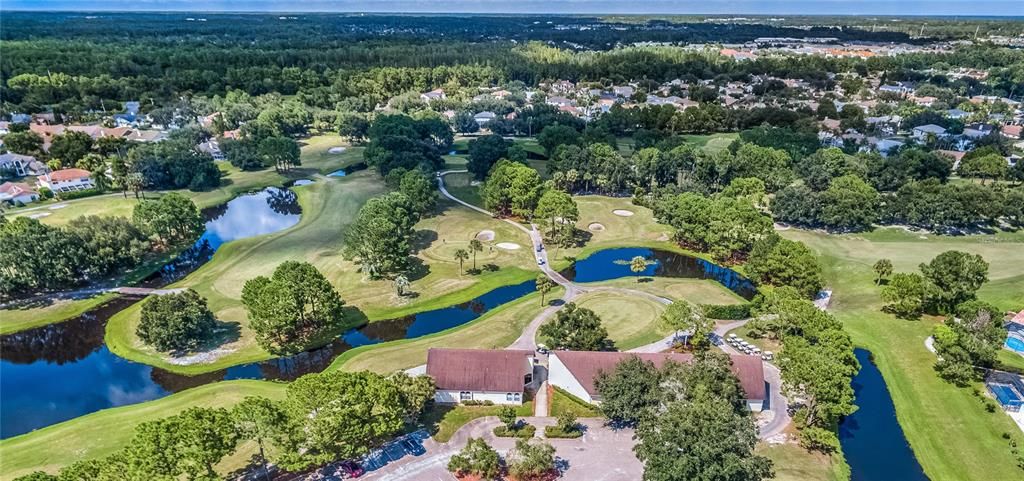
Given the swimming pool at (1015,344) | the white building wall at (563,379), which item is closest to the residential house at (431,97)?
the white building wall at (563,379)

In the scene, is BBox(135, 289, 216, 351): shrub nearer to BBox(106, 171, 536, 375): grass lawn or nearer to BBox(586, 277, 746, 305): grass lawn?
BBox(106, 171, 536, 375): grass lawn

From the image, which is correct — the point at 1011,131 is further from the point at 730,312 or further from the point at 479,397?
the point at 479,397

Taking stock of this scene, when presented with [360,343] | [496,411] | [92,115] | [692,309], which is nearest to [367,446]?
[496,411]

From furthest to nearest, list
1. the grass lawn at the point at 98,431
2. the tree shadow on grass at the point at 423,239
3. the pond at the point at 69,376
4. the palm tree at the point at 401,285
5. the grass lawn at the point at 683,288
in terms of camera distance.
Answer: the tree shadow on grass at the point at 423,239 → the grass lawn at the point at 683,288 → the palm tree at the point at 401,285 → the pond at the point at 69,376 → the grass lawn at the point at 98,431

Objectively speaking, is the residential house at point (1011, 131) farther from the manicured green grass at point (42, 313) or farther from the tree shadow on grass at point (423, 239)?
the manicured green grass at point (42, 313)

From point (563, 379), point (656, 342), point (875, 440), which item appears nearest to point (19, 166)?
point (563, 379)
